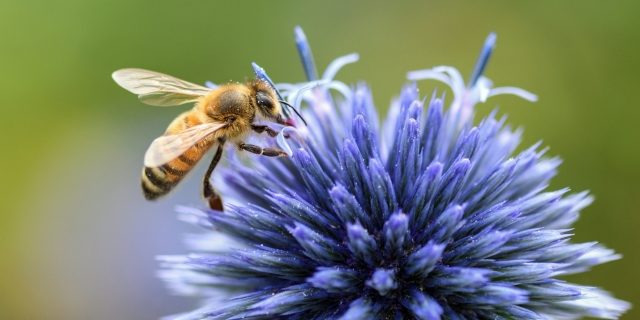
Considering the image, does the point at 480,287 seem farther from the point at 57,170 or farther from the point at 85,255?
the point at 57,170

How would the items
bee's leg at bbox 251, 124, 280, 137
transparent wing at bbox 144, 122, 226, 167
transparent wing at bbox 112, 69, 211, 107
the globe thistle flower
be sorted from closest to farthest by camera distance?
the globe thistle flower → transparent wing at bbox 144, 122, 226, 167 → bee's leg at bbox 251, 124, 280, 137 → transparent wing at bbox 112, 69, 211, 107

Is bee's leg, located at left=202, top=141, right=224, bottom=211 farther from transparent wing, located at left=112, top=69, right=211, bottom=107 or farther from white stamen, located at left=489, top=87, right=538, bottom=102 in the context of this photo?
white stamen, located at left=489, top=87, right=538, bottom=102

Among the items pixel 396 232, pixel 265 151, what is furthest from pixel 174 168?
pixel 396 232

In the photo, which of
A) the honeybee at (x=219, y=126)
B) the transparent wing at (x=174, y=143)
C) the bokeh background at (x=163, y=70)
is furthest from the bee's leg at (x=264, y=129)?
the bokeh background at (x=163, y=70)

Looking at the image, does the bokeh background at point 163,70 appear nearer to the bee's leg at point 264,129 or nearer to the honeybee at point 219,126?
the honeybee at point 219,126

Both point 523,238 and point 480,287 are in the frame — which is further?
point 523,238

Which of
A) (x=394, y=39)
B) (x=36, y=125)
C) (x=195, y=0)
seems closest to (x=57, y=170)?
(x=36, y=125)

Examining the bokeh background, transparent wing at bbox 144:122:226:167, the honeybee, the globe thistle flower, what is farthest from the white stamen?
the bokeh background
